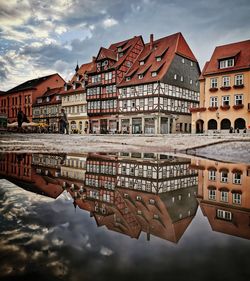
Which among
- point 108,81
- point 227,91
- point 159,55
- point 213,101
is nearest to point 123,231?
point 227,91

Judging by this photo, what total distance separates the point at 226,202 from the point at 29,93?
71119mm

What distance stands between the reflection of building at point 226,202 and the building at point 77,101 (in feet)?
147

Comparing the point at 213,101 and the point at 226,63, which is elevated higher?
the point at 226,63

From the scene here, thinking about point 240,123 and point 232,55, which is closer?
point 240,123

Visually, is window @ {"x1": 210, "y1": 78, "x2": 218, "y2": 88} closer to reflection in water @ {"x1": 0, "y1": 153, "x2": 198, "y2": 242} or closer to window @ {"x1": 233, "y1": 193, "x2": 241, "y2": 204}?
reflection in water @ {"x1": 0, "y1": 153, "x2": 198, "y2": 242}

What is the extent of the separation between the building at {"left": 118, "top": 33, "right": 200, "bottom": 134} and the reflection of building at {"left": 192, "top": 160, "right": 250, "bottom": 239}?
106 feet

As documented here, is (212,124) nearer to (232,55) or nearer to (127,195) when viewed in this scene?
(232,55)

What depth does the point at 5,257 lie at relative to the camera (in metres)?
2.25

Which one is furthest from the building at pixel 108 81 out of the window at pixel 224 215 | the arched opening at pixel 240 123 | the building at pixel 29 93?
the window at pixel 224 215

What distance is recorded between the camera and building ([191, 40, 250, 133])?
3092 centimetres

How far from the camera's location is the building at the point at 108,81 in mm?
45219

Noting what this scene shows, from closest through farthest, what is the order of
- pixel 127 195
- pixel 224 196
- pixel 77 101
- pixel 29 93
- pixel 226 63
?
pixel 127 195 < pixel 224 196 < pixel 226 63 < pixel 77 101 < pixel 29 93

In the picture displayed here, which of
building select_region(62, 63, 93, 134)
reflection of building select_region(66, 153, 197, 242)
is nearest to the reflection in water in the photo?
reflection of building select_region(66, 153, 197, 242)

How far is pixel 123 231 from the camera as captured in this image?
296cm
